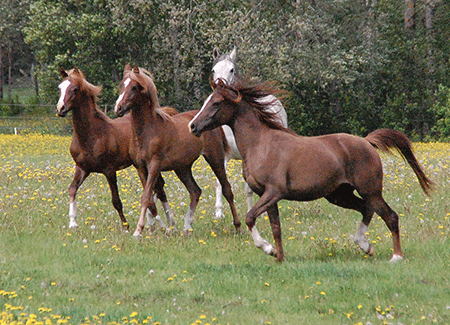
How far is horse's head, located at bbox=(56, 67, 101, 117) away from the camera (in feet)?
33.1

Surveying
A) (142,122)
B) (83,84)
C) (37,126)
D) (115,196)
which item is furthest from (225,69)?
(37,126)

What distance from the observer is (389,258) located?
830 centimetres

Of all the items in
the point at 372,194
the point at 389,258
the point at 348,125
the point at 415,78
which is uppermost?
the point at 372,194

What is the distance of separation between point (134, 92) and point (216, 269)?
3350 mm

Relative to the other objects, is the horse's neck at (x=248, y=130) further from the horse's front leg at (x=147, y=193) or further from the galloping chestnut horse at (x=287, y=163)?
the horse's front leg at (x=147, y=193)

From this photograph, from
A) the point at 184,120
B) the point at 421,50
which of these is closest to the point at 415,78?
the point at 421,50

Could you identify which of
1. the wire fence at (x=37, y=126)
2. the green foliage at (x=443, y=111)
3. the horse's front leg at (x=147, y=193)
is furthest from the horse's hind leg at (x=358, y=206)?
the wire fence at (x=37, y=126)

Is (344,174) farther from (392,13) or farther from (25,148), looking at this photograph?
(392,13)

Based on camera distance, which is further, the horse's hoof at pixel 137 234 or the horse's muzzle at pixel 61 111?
the horse's muzzle at pixel 61 111

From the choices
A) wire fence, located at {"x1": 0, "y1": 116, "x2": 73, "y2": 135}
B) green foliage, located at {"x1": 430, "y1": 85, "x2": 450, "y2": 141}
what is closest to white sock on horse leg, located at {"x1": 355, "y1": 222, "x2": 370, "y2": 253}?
green foliage, located at {"x1": 430, "y1": 85, "x2": 450, "y2": 141}

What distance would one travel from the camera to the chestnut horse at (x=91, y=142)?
10477 millimetres

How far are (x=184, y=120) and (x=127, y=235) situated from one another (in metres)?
2.21

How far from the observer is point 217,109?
833 cm

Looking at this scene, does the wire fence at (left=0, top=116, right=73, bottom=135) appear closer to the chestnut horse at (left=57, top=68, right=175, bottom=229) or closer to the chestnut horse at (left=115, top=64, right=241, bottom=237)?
the chestnut horse at (left=57, top=68, right=175, bottom=229)
